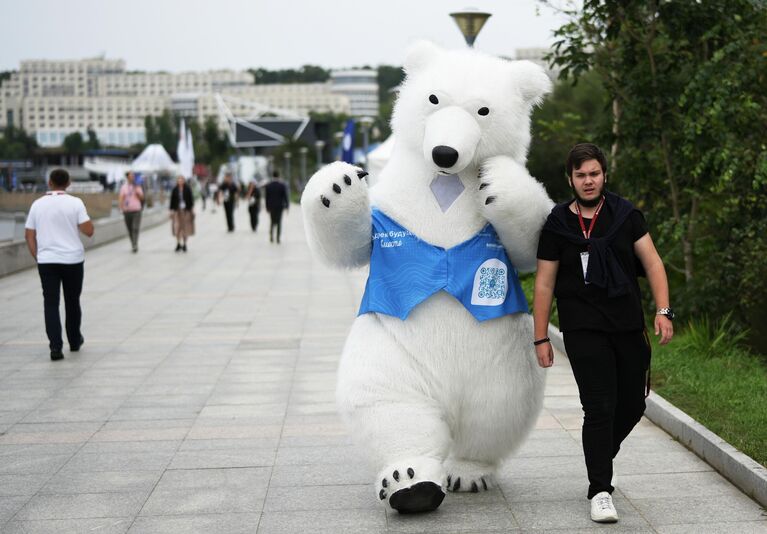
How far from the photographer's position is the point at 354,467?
19.2ft

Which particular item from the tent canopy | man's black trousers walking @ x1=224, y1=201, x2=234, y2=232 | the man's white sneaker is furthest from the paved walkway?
the tent canopy

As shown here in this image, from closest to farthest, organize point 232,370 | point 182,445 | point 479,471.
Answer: point 479,471 → point 182,445 → point 232,370

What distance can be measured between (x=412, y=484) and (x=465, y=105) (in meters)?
1.73

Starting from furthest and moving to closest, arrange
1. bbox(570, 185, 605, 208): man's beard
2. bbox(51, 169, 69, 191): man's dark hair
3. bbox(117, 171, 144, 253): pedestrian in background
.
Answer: bbox(117, 171, 144, 253): pedestrian in background
bbox(51, 169, 69, 191): man's dark hair
bbox(570, 185, 605, 208): man's beard

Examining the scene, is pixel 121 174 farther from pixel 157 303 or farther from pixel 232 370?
pixel 232 370

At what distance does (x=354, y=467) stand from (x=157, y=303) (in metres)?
8.26

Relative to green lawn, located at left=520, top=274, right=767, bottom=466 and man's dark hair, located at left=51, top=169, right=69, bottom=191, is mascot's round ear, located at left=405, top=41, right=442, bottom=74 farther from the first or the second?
man's dark hair, located at left=51, top=169, right=69, bottom=191

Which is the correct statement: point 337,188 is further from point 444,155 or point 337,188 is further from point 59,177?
point 59,177

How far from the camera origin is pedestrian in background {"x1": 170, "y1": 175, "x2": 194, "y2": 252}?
2170 cm

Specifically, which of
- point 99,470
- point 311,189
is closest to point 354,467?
point 99,470

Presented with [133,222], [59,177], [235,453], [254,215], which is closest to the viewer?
[235,453]

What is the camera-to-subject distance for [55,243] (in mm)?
9289

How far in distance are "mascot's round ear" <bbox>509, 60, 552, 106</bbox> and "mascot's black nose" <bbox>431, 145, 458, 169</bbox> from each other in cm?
61

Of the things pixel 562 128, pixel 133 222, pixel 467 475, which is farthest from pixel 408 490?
pixel 133 222
